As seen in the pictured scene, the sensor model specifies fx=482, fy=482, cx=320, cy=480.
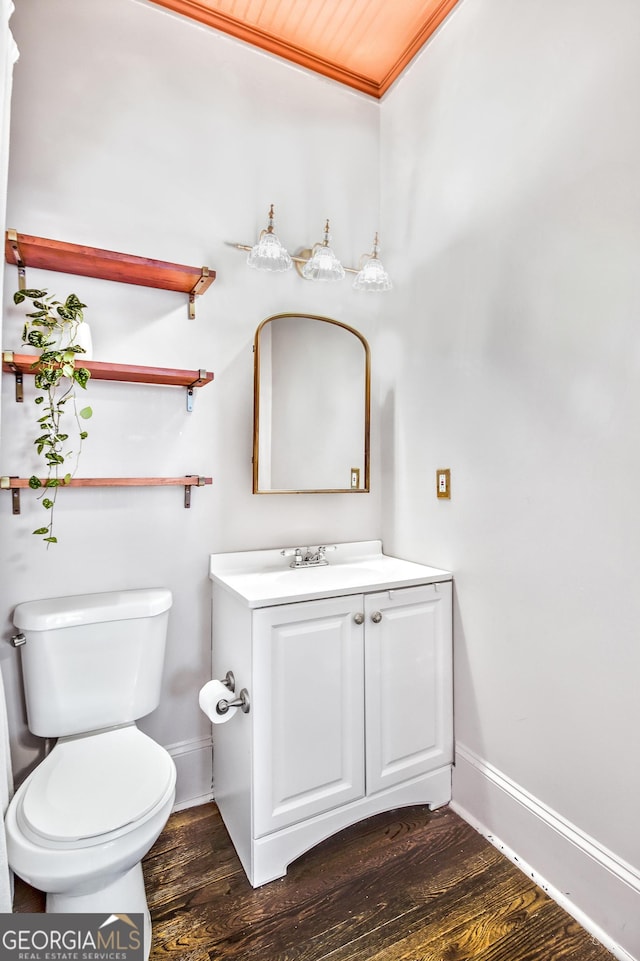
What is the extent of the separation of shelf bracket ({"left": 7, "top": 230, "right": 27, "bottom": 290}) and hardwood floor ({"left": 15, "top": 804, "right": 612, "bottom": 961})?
187 centimetres

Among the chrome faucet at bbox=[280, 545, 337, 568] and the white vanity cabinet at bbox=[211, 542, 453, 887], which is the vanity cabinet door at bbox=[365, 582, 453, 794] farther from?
the chrome faucet at bbox=[280, 545, 337, 568]

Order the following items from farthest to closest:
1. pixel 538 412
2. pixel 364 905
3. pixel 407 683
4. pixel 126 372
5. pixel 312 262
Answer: pixel 312 262 → pixel 407 683 → pixel 126 372 → pixel 538 412 → pixel 364 905

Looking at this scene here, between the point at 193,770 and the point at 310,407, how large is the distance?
150cm

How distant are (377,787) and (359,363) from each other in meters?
1.66

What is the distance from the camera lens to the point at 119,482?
1.63 meters

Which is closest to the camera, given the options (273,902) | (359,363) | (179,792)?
(273,902)

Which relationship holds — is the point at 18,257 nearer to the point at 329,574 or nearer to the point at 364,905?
the point at 329,574

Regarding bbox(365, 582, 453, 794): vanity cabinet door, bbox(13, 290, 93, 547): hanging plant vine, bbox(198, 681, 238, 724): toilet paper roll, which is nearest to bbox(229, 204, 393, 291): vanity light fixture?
bbox(13, 290, 93, 547): hanging plant vine

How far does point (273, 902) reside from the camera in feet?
4.54

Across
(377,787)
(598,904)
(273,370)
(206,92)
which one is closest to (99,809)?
(377,787)

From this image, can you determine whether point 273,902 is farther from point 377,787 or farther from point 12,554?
point 12,554

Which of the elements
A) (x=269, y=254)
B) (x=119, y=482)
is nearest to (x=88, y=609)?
(x=119, y=482)

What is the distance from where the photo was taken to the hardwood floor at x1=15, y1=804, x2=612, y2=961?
4.08ft

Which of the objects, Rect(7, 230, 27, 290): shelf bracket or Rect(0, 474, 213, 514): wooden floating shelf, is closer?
Rect(7, 230, 27, 290): shelf bracket
